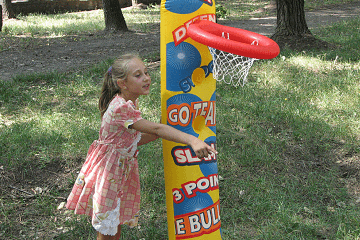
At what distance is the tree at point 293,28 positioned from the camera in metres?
7.37

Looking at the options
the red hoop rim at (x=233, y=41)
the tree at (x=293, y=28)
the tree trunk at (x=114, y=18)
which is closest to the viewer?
the red hoop rim at (x=233, y=41)

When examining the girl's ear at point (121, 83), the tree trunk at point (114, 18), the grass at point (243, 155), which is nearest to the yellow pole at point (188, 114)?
the girl's ear at point (121, 83)

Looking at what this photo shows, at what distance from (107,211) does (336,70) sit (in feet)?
16.6

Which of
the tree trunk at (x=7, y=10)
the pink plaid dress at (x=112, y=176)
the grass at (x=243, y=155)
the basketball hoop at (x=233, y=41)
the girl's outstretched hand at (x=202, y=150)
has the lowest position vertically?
the grass at (x=243, y=155)

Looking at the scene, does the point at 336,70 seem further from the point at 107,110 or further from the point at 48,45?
the point at 48,45

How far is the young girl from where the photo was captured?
7.63 feet

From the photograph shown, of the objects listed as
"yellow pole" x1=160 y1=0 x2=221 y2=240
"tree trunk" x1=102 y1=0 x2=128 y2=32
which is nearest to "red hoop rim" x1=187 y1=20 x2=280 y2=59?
"yellow pole" x1=160 y1=0 x2=221 y2=240

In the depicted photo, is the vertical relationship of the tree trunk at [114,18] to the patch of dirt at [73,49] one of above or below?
above

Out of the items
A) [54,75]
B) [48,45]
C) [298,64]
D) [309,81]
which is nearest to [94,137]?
[54,75]

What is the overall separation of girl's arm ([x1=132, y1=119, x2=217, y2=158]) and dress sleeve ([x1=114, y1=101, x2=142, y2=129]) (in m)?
0.05

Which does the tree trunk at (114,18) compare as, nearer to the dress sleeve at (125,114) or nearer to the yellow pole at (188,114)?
the yellow pole at (188,114)

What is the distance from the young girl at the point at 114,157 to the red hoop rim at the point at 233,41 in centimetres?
45

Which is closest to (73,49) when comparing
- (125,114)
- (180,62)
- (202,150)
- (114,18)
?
(114,18)

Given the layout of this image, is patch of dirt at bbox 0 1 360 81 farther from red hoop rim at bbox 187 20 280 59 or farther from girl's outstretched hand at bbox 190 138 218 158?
girl's outstretched hand at bbox 190 138 218 158
